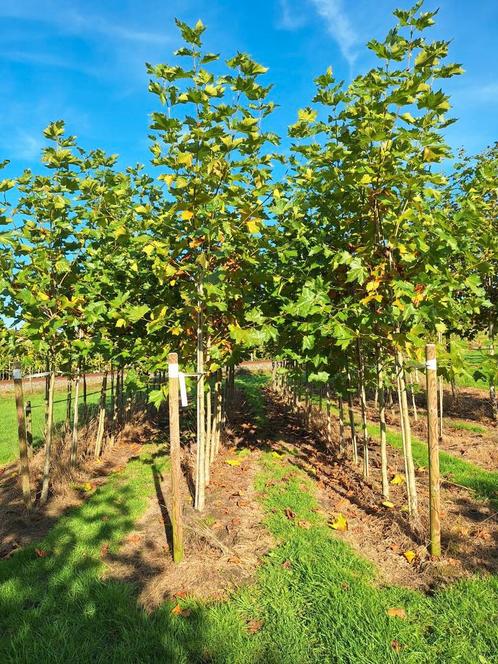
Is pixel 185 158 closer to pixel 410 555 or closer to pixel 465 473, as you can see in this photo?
pixel 410 555

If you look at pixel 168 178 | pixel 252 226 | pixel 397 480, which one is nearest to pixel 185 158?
pixel 168 178

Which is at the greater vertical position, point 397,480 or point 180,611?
point 397,480

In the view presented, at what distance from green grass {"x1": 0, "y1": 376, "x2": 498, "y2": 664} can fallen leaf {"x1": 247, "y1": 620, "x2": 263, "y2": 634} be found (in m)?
0.01

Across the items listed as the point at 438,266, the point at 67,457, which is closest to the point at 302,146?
the point at 438,266

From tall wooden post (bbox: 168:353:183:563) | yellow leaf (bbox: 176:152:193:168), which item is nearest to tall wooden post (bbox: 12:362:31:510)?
tall wooden post (bbox: 168:353:183:563)

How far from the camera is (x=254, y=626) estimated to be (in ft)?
10.3

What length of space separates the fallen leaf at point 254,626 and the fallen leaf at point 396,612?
923 millimetres

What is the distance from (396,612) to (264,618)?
955mm

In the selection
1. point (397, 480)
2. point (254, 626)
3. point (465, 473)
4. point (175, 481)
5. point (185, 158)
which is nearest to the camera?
point (254, 626)

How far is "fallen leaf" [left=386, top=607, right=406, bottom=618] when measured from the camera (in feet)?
10.3

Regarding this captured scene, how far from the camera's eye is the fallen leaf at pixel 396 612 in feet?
10.3

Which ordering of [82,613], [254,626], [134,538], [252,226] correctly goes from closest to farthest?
[254,626], [82,613], [252,226], [134,538]

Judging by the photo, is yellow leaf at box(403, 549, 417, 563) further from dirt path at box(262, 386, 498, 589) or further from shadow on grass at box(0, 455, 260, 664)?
shadow on grass at box(0, 455, 260, 664)

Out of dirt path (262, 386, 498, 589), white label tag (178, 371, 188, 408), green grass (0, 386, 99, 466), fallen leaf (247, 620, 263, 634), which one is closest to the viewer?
fallen leaf (247, 620, 263, 634)
